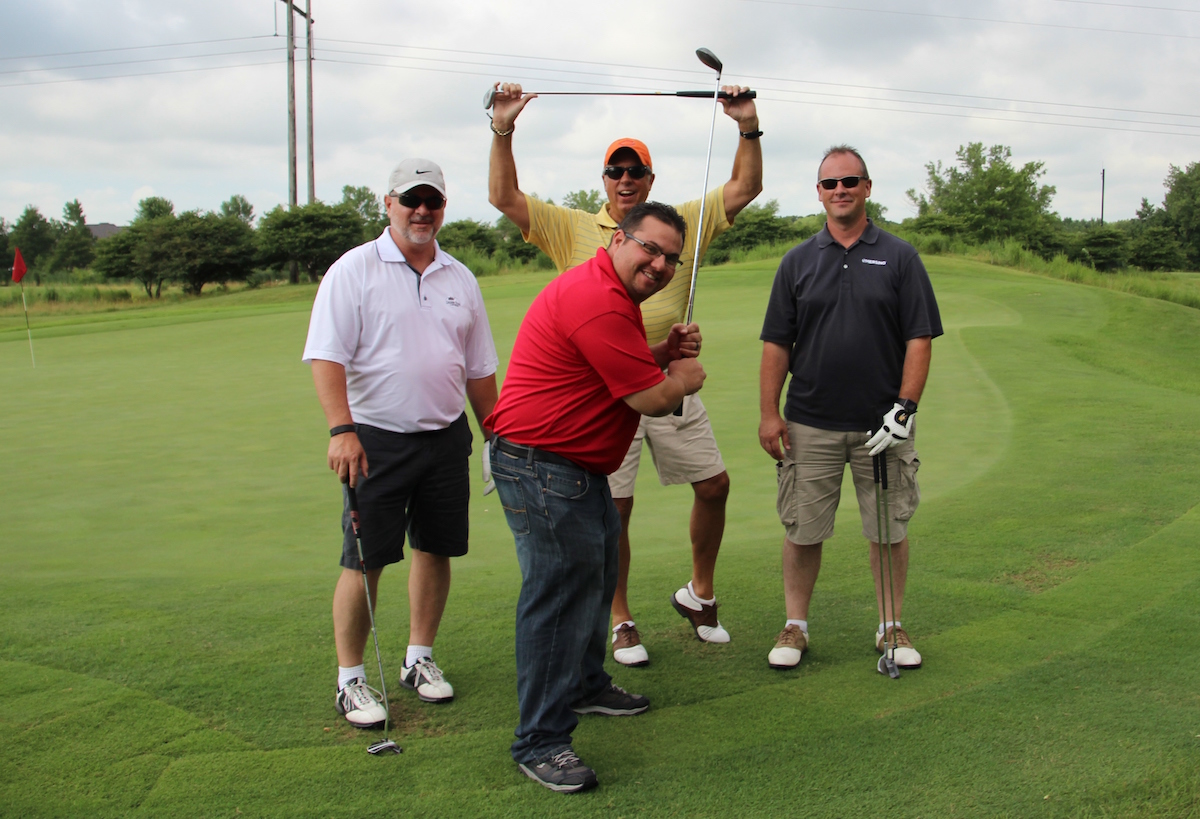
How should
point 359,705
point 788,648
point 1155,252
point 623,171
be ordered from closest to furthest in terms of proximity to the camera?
point 359,705
point 788,648
point 623,171
point 1155,252

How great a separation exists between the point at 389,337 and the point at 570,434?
2.82ft

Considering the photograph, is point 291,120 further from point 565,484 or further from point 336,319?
point 565,484

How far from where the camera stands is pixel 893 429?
135 inches

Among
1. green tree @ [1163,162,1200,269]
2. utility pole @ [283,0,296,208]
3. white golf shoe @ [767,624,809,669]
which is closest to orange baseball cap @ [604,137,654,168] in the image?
white golf shoe @ [767,624,809,669]

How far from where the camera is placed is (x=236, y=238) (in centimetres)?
3684

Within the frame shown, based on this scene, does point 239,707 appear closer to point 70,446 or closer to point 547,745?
point 547,745

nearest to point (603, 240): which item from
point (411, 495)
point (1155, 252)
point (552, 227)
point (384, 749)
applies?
point (552, 227)

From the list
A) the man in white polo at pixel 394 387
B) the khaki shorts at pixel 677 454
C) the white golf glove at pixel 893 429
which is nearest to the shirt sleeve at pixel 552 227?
the man in white polo at pixel 394 387

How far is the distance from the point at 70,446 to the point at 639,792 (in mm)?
6254

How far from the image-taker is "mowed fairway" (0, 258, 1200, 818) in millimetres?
2535

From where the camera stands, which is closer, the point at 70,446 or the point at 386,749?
the point at 386,749

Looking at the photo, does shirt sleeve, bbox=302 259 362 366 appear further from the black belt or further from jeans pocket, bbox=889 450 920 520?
jeans pocket, bbox=889 450 920 520

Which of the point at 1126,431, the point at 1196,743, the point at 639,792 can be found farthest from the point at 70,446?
the point at 1126,431

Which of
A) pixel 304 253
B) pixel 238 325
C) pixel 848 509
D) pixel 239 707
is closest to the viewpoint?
pixel 239 707
